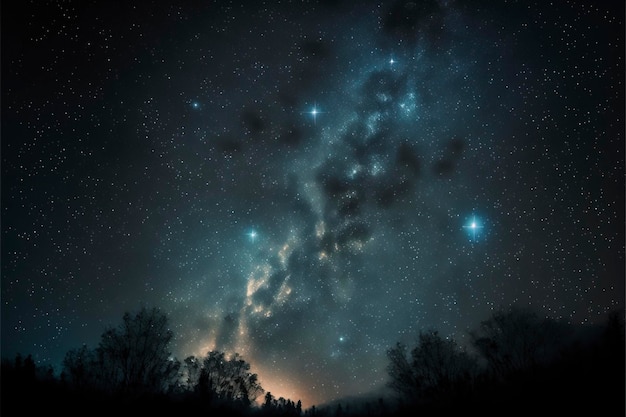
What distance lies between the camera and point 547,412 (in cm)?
2009

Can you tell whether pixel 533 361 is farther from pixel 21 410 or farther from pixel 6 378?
pixel 6 378

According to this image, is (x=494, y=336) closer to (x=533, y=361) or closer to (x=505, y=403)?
(x=533, y=361)

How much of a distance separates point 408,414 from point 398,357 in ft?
79.3

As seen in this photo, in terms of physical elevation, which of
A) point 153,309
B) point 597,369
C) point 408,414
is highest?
point 153,309

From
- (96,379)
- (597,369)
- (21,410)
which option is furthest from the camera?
(96,379)

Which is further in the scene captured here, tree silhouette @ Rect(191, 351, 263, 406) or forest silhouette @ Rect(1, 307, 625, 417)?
tree silhouette @ Rect(191, 351, 263, 406)

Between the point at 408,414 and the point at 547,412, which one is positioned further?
the point at 408,414

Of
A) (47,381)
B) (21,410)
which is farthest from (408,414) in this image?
(47,381)

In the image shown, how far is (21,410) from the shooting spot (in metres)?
21.9

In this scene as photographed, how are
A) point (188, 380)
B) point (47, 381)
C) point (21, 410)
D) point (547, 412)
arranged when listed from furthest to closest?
point (188, 380) → point (47, 381) → point (21, 410) → point (547, 412)

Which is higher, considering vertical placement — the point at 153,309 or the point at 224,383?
the point at 153,309

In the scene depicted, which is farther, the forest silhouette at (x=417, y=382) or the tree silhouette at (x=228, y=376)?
the tree silhouette at (x=228, y=376)

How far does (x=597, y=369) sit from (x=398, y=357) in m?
→ 33.4

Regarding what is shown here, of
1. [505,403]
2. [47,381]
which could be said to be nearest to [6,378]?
[47,381]
